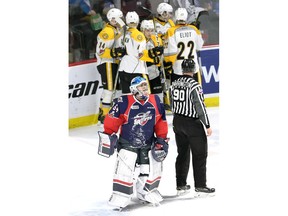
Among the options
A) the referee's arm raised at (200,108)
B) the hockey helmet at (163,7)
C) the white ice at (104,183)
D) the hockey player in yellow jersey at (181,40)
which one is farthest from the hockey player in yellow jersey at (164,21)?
the referee's arm raised at (200,108)

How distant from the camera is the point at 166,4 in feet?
26.5

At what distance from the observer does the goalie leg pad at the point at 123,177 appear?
5891 millimetres

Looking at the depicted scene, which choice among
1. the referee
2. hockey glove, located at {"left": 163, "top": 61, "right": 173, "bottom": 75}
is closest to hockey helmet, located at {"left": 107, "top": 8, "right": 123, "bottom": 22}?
hockey glove, located at {"left": 163, "top": 61, "right": 173, "bottom": 75}

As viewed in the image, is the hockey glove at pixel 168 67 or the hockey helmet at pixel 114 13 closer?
the hockey helmet at pixel 114 13

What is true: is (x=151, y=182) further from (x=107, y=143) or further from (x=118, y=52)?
(x=118, y=52)

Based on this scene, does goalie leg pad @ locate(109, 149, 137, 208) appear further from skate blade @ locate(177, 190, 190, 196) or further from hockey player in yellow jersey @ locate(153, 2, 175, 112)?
hockey player in yellow jersey @ locate(153, 2, 175, 112)

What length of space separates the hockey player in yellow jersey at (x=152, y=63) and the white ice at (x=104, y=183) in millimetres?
750

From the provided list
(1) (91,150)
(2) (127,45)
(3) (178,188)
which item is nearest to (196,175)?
(3) (178,188)

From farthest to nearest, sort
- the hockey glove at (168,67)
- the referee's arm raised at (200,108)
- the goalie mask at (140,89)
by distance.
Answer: the hockey glove at (168,67) < the referee's arm raised at (200,108) < the goalie mask at (140,89)

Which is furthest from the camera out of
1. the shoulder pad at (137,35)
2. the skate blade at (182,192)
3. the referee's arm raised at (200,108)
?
the shoulder pad at (137,35)

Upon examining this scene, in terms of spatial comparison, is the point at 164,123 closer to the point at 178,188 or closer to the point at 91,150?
the point at 178,188

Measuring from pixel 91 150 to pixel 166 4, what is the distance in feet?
5.51

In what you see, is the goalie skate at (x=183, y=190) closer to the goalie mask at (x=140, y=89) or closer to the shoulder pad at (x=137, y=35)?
the goalie mask at (x=140, y=89)

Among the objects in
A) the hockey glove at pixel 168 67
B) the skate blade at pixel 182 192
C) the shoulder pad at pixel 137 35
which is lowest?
the skate blade at pixel 182 192
